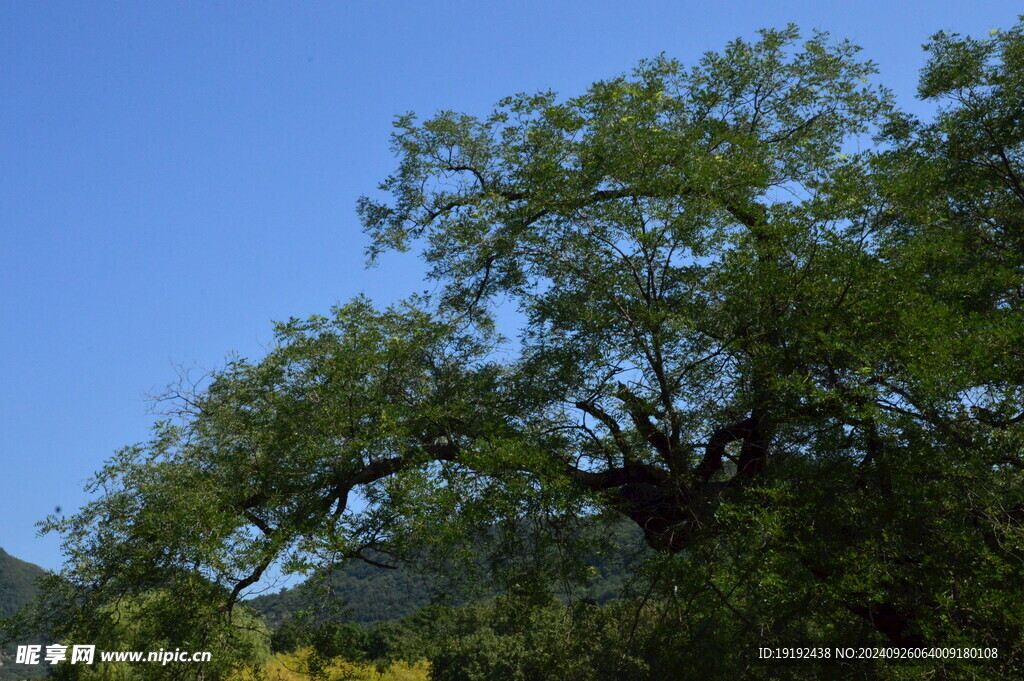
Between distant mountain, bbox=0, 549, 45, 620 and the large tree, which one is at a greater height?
the large tree

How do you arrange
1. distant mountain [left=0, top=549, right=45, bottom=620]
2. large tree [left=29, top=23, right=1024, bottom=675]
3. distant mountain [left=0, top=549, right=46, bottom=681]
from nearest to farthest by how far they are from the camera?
large tree [left=29, top=23, right=1024, bottom=675] → distant mountain [left=0, top=549, right=46, bottom=681] → distant mountain [left=0, top=549, right=45, bottom=620]

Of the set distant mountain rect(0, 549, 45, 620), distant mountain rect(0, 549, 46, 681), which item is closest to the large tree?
distant mountain rect(0, 549, 46, 681)

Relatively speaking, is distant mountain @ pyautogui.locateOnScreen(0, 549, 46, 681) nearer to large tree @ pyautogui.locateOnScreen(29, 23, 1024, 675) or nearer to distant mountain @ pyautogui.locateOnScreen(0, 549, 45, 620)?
distant mountain @ pyautogui.locateOnScreen(0, 549, 45, 620)

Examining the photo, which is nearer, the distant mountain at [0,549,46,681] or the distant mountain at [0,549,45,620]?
the distant mountain at [0,549,46,681]

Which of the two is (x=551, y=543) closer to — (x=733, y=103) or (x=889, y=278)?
(x=889, y=278)

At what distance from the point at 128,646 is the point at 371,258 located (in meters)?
6.95

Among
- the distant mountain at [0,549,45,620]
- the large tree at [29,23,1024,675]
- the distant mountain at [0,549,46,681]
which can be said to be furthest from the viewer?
the distant mountain at [0,549,45,620]

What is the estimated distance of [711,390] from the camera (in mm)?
10430

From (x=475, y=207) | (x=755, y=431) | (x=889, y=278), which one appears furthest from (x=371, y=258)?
(x=889, y=278)

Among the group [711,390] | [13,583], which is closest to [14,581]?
[13,583]

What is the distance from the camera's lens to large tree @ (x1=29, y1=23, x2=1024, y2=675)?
845 centimetres

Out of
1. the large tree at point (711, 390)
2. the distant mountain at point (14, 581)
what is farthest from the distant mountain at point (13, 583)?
the large tree at point (711, 390)

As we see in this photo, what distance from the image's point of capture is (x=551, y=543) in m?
10.6

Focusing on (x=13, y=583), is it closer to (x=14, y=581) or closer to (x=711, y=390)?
(x=14, y=581)
